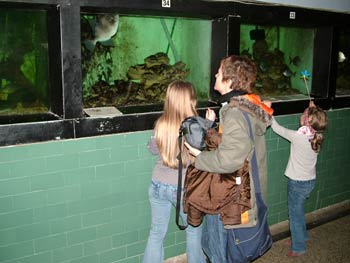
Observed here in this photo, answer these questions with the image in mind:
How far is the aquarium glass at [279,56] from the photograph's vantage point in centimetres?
512

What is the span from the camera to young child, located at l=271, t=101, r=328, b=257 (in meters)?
4.13

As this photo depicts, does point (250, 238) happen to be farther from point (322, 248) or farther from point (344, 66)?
point (344, 66)

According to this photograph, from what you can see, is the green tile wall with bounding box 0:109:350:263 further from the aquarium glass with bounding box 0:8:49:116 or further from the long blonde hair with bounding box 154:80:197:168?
the long blonde hair with bounding box 154:80:197:168

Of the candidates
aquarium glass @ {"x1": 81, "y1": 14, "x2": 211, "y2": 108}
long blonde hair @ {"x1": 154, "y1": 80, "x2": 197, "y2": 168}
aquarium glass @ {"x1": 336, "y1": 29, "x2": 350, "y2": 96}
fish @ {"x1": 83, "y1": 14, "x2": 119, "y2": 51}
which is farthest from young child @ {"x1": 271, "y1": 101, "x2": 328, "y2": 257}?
fish @ {"x1": 83, "y1": 14, "x2": 119, "y2": 51}

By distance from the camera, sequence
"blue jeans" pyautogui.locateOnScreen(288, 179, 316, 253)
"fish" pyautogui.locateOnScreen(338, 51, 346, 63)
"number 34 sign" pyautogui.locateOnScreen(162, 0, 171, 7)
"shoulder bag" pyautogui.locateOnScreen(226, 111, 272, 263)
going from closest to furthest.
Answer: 1. "shoulder bag" pyautogui.locateOnScreen(226, 111, 272, 263)
2. "number 34 sign" pyautogui.locateOnScreen(162, 0, 171, 7)
3. "blue jeans" pyautogui.locateOnScreen(288, 179, 316, 253)
4. "fish" pyautogui.locateOnScreen(338, 51, 346, 63)

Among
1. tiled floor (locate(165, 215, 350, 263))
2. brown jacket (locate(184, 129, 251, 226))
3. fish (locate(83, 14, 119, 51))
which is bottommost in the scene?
tiled floor (locate(165, 215, 350, 263))

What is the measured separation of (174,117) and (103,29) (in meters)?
1.36

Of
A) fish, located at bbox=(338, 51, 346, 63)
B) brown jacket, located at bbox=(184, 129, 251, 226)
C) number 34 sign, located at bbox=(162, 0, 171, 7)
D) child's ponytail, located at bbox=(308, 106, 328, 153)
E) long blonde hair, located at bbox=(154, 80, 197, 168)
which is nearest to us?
brown jacket, located at bbox=(184, 129, 251, 226)

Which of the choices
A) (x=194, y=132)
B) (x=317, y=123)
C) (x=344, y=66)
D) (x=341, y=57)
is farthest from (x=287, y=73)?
(x=194, y=132)

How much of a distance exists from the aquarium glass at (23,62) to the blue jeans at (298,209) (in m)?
2.87

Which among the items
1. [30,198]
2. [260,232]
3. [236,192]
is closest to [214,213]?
[236,192]

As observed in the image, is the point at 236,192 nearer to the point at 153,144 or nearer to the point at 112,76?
the point at 153,144

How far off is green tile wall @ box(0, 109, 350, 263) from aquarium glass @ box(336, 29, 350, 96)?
3698mm

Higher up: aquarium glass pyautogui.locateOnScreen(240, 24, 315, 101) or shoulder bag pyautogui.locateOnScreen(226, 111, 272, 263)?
aquarium glass pyautogui.locateOnScreen(240, 24, 315, 101)
